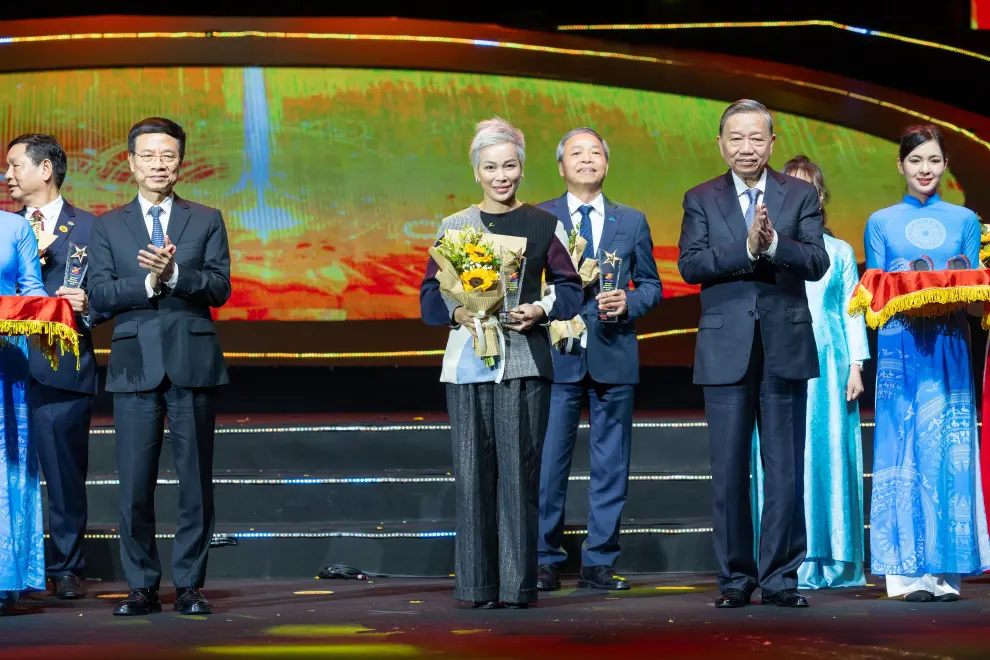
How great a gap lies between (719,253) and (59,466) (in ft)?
8.15

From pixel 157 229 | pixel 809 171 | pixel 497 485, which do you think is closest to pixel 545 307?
pixel 497 485

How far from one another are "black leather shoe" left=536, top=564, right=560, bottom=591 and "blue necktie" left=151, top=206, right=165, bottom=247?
5.51ft

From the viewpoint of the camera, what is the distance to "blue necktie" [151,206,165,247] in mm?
4527

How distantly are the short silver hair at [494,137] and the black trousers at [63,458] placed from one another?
5.89 ft

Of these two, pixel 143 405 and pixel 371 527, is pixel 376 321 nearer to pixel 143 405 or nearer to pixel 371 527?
pixel 371 527

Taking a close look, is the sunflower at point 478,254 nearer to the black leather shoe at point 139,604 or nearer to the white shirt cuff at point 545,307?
the white shirt cuff at point 545,307

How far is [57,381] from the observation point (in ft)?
17.0

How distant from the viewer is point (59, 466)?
520cm

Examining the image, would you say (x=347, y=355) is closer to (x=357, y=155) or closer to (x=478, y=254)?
(x=357, y=155)

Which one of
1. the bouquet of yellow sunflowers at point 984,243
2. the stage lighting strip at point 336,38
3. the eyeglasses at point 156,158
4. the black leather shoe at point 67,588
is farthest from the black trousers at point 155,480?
the stage lighting strip at point 336,38

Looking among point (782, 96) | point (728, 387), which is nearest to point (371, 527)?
point (728, 387)

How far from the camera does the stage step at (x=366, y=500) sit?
5.41 meters

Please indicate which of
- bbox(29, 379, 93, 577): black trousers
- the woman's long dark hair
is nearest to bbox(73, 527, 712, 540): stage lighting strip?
bbox(29, 379, 93, 577): black trousers

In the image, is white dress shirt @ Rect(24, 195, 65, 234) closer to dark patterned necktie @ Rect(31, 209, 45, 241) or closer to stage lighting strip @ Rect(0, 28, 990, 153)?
dark patterned necktie @ Rect(31, 209, 45, 241)
